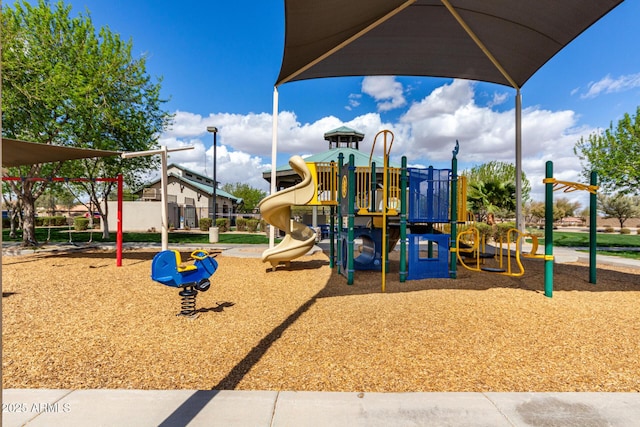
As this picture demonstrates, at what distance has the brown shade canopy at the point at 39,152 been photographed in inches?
375

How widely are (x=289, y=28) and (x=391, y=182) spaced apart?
4.89 metres

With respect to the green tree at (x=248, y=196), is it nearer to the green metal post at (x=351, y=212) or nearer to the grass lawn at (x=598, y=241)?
the grass lawn at (x=598, y=241)

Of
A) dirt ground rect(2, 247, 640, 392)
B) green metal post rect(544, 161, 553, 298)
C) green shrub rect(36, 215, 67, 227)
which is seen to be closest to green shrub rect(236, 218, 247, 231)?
dirt ground rect(2, 247, 640, 392)

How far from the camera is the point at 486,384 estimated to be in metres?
3.90

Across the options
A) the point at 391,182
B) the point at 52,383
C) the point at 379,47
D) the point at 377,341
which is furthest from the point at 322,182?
the point at 52,383

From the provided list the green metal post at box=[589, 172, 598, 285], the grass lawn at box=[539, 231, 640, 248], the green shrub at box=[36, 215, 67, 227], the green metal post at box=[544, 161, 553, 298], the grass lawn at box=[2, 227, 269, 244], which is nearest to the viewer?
the green metal post at box=[544, 161, 553, 298]

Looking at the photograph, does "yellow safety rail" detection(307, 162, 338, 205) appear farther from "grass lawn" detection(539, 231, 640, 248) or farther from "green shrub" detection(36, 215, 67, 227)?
"green shrub" detection(36, 215, 67, 227)

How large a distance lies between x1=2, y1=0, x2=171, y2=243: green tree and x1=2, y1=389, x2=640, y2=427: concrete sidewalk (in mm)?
13221

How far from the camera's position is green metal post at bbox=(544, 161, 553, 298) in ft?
23.6

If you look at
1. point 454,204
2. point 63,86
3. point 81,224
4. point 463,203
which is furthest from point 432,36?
point 81,224

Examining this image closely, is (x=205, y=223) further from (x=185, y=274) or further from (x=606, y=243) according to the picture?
(x=606, y=243)

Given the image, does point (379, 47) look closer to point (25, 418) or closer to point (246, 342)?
point (246, 342)

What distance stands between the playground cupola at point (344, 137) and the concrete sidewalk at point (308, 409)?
25.6m

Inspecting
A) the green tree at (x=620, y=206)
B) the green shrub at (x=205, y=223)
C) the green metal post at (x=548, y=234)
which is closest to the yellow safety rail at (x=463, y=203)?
the green metal post at (x=548, y=234)
